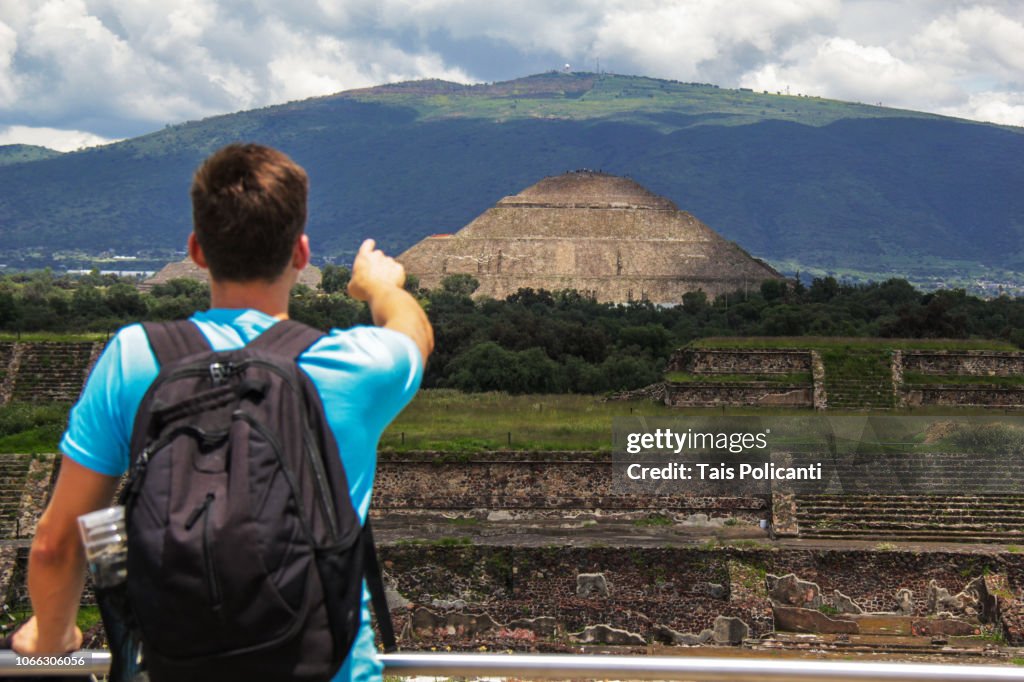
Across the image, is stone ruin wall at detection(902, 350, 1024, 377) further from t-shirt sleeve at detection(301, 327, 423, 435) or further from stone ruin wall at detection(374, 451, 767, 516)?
t-shirt sleeve at detection(301, 327, 423, 435)

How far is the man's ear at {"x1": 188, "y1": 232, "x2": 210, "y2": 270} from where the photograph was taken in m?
3.50

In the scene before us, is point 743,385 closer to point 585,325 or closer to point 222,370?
point 585,325

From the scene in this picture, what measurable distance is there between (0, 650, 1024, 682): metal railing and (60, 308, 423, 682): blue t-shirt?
20.6 inches

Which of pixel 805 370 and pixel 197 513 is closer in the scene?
pixel 197 513

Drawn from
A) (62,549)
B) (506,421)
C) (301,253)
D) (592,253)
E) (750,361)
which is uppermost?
(592,253)

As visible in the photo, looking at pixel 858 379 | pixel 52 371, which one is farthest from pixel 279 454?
pixel 52 371

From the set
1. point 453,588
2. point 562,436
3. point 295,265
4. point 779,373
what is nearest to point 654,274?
point 779,373

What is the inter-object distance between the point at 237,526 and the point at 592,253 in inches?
3926

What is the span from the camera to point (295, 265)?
11.9 feet

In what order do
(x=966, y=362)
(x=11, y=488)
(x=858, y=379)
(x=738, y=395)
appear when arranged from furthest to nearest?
(x=966, y=362)
(x=858, y=379)
(x=738, y=395)
(x=11, y=488)

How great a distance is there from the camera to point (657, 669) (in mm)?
4078

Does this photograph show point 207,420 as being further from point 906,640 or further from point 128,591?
point 906,640

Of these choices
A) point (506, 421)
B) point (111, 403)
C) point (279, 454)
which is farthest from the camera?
point (506, 421)

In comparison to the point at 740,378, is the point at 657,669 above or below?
above
